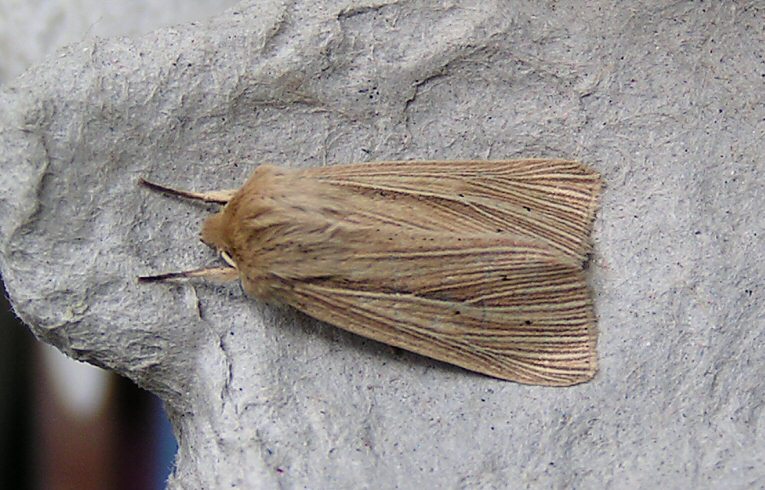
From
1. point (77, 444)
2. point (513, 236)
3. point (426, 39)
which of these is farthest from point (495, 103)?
point (77, 444)

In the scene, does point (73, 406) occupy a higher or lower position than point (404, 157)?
lower

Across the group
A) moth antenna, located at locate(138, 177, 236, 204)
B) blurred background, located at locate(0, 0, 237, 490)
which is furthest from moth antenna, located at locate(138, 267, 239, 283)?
blurred background, located at locate(0, 0, 237, 490)

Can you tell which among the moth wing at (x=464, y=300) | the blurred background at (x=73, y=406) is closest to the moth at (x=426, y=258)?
the moth wing at (x=464, y=300)

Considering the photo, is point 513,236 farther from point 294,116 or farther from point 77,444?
point 77,444

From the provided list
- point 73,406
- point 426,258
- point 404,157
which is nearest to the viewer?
point 426,258

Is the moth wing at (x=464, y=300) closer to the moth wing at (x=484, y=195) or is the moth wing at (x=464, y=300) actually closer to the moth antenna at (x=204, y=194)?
the moth wing at (x=484, y=195)

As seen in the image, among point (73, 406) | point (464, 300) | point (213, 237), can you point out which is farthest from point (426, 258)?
point (73, 406)

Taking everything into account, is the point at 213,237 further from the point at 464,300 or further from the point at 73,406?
the point at 73,406

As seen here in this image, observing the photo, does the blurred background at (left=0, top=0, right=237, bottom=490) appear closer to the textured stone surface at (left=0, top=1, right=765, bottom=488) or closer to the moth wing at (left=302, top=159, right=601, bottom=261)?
the textured stone surface at (left=0, top=1, right=765, bottom=488)
